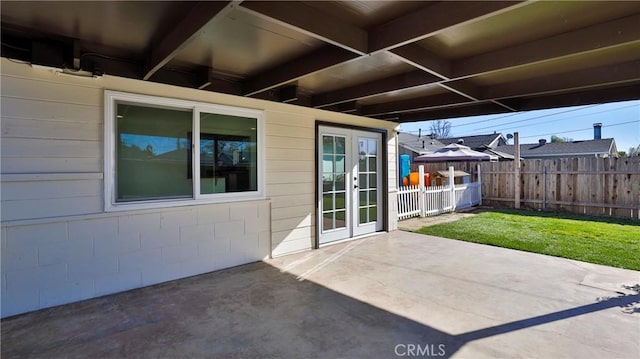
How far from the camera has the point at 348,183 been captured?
220 inches

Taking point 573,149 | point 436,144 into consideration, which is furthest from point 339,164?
point 573,149

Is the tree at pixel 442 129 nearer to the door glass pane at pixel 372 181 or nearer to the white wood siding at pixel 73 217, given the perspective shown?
the door glass pane at pixel 372 181

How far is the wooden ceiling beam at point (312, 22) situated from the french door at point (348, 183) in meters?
2.75

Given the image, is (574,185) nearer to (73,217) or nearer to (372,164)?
(372,164)

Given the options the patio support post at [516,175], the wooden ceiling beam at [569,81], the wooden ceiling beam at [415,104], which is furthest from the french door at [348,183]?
the patio support post at [516,175]

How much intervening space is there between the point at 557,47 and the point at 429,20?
1.18 meters

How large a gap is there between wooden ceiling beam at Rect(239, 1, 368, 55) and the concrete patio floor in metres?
2.24

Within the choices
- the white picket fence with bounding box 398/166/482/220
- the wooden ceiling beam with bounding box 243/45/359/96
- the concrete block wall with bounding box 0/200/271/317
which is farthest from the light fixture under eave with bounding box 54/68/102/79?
the white picket fence with bounding box 398/166/482/220

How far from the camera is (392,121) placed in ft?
20.5

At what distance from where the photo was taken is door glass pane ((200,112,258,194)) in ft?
12.8

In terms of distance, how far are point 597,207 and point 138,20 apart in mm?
10259

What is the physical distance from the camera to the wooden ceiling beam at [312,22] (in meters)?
1.91

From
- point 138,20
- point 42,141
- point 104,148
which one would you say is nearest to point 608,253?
point 138,20

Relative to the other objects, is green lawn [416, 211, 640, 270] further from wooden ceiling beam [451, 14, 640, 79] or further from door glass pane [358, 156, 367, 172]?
wooden ceiling beam [451, 14, 640, 79]
